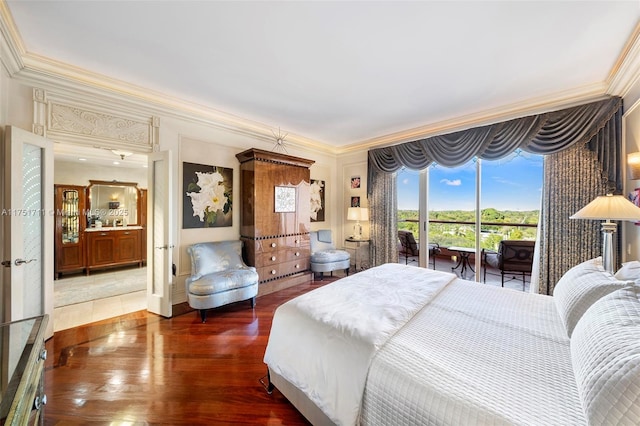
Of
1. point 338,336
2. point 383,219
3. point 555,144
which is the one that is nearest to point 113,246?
point 383,219

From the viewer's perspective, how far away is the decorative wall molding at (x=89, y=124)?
2.47 metres

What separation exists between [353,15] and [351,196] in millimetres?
3766

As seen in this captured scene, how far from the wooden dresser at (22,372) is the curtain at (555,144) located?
449 centimetres

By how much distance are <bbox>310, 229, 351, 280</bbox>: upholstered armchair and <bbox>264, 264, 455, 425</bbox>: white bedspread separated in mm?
2324

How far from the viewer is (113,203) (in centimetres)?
544

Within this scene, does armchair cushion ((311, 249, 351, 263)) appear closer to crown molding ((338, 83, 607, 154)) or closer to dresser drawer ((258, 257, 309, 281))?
dresser drawer ((258, 257, 309, 281))

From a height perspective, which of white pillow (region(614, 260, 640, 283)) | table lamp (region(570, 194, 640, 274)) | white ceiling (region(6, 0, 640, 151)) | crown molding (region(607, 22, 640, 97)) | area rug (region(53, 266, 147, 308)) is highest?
white ceiling (region(6, 0, 640, 151))

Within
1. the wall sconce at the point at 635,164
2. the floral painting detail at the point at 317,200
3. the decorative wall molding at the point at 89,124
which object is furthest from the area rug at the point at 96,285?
the wall sconce at the point at 635,164

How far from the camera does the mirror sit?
5.16 metres

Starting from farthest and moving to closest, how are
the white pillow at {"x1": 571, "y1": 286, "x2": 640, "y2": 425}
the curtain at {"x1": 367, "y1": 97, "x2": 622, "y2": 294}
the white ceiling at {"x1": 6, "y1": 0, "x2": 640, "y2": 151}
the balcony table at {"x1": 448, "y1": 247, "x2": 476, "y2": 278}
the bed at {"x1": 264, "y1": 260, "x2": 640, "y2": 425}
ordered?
the balcony table at {"x1": 448, "y1": 247, "x2": 476, "y2": 278} < the curtain at {"x1": 367, "y1": 97, "x2": 622, "y2": 294} < the white ceiling at {"x1": 6, "y1": 0, "x2": 640, "y2": 151} < the bed at {"x1": 264, "y1": 260, "x2": 640, "y2": 425} < the white pillow at {"x1": 571, "y1": 286, "x2": 640, "y2": 425}

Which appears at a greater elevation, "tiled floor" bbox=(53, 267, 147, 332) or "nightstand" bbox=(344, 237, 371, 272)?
"nightstand" bbox=(344, 237, 371, 272)

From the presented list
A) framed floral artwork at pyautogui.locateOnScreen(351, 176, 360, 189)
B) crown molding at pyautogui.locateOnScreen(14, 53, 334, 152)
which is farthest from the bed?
framed floral artwork at pyautogui.locateOnScreen(351, 176, 360, 189)

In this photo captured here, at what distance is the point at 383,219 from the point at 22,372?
448cm

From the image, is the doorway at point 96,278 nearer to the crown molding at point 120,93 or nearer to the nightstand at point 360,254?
the crown molding at point 120,93
